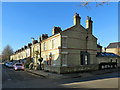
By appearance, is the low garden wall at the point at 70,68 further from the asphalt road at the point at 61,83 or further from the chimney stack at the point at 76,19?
the chimney stack at the point at 76,19

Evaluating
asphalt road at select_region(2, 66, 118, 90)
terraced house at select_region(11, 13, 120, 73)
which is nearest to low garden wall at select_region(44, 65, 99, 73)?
terraced house at select_region(11, 13, 120, 73)

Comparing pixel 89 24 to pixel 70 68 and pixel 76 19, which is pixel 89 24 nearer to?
pixel 76 19

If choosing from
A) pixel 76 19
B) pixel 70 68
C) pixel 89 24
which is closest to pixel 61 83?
pixel 70 68

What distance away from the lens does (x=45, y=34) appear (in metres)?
29.7

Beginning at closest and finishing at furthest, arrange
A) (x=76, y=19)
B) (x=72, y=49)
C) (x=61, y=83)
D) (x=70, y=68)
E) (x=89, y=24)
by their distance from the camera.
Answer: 1. (x=61, y=83)
2. (x=70, y=68)
3. (x=72, y=49)
4. (x=76, y=19)
5. (x=89, y=24)

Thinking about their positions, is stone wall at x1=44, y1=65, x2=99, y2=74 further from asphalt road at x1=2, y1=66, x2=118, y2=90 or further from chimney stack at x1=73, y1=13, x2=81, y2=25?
chimney stack at x1=73, y1=13, x2=81, y2=25

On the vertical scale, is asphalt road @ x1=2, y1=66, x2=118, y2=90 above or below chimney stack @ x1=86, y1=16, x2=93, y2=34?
below

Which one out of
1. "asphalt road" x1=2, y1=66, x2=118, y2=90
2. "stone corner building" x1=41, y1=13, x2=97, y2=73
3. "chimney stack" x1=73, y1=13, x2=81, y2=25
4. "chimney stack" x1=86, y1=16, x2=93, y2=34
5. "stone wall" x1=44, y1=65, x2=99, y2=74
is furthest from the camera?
"chimney stack" x1=86, y1=16, x2=93, y2=34

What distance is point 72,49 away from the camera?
20203mm

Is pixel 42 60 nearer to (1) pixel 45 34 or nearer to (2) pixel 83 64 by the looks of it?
(1) pixel 45 34

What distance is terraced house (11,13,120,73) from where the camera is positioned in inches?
759

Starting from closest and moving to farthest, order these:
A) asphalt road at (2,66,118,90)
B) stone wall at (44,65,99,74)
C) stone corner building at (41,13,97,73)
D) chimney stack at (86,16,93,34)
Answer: asphalt road at (2,66,118,90)
stone wall at (44,65,99,74)
stone corner building at (41,13,97,73)
chimney stack at (86,16,93,34)

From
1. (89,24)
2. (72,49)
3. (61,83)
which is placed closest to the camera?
(61,83)

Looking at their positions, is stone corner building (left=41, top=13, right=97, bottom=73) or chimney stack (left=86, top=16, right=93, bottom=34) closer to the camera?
stone corner building (left=41, top=13, right=97, bottom=73)
